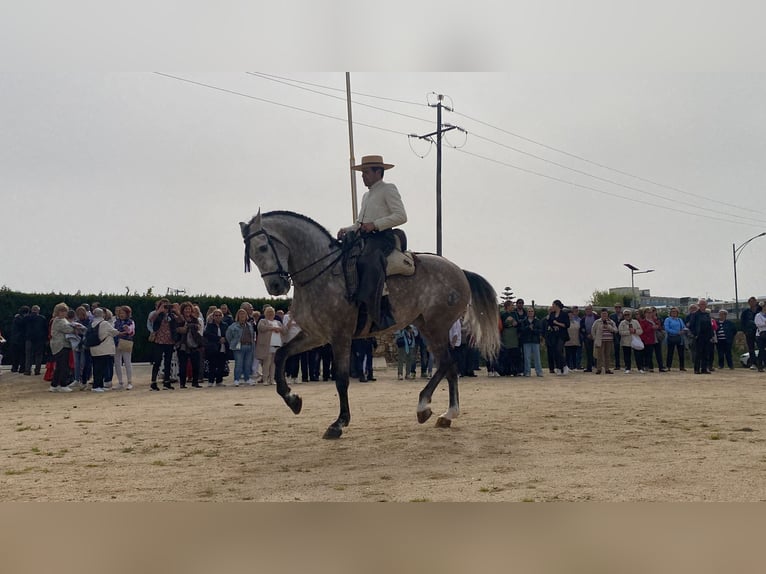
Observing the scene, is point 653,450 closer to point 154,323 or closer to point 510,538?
point 510,538

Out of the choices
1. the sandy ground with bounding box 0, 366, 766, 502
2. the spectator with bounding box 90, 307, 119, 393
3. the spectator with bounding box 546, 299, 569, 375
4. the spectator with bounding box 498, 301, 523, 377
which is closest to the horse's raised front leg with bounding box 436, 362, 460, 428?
the sandy ground with bounding box 0, 366, 766, 502

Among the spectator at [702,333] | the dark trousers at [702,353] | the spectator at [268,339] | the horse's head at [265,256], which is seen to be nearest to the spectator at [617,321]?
the spectator at [702,333]

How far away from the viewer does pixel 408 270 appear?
7.80 metres

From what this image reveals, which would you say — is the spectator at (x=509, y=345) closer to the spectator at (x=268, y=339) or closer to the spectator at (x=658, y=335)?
the spectator at (x=658, y=335)

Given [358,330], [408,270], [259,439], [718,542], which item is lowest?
[259,439]

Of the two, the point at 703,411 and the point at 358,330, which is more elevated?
the point at 358,330

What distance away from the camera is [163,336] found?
15055mm

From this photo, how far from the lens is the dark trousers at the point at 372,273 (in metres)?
7.27

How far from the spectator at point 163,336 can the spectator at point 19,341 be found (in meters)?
5.19

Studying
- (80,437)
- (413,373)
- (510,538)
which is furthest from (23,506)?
(413,373)

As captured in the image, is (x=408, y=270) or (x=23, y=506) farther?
(x=408, y=270)

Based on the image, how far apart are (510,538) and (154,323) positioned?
14945mm

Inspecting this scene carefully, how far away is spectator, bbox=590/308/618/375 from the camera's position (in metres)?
19.0

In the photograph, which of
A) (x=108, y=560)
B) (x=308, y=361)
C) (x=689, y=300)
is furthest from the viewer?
(x=689, y=300)
